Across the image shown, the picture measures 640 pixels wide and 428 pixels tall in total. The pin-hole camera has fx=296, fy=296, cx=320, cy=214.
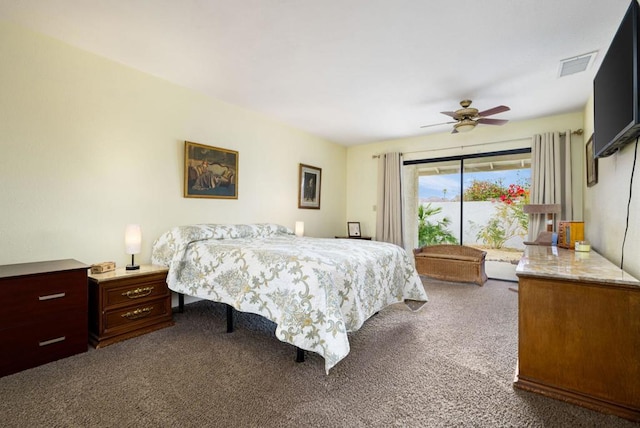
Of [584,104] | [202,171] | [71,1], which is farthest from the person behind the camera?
[584,104]

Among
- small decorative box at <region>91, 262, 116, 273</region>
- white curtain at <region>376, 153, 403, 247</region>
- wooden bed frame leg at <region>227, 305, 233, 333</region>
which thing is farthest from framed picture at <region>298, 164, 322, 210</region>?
small decorative box at <region>91, 262, 116, 273</region>

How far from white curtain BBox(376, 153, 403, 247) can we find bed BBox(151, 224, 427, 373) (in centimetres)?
253

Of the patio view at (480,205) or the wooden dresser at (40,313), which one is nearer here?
the wooden dresser at (40,313)

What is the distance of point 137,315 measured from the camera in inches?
105

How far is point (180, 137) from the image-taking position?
3512 mm

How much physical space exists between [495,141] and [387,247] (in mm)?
3220

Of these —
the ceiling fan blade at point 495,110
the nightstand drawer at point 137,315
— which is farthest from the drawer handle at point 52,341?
the ceiling fan blade at point 495,110

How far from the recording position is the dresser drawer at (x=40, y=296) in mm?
1967

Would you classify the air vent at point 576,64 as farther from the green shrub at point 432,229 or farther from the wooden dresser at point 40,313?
the wooden dresser at point 40,313

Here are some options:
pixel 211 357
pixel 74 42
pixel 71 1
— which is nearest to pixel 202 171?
pixel 74 42

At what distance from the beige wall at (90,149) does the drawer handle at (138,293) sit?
571mm

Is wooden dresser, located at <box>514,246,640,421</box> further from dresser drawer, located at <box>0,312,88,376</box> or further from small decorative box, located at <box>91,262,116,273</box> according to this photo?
small decorative box, located at <box>91,262,116,273</box>

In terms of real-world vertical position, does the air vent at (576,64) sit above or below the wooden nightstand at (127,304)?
above

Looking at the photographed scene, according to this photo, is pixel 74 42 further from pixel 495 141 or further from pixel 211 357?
pixel 495 141
